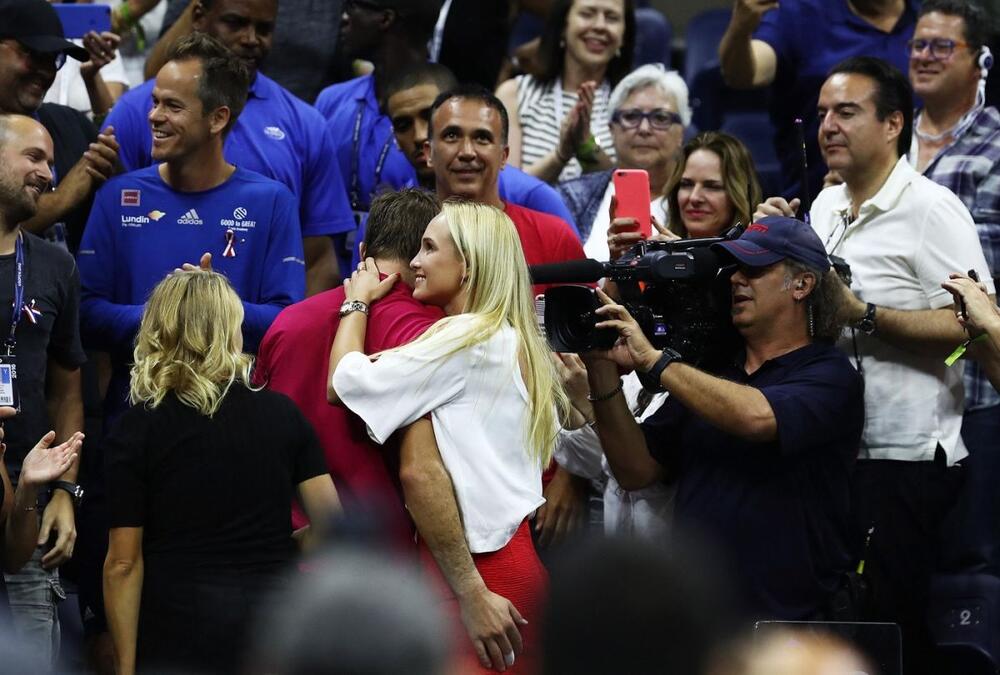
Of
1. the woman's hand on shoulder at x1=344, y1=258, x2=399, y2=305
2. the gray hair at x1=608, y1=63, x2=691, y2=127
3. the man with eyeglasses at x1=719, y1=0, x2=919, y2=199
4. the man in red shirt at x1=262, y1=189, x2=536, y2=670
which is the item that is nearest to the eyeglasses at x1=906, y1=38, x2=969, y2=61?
the man with eyeglasses at x1=719, y1=0, x2=919, y2=199

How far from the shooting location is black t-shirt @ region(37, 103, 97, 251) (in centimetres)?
596

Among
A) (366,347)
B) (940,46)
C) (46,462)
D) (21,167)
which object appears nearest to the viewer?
(46,462)

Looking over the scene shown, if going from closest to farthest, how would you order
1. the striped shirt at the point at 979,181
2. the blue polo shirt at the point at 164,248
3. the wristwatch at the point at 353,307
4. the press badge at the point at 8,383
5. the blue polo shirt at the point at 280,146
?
the wristwatch at the point at 353,307, the press badge at the point at 8,383, the blue polo shirt at the point at 164,248, the striped shirt at the point at 979,181, the blue polo shirt at the point at 280,146

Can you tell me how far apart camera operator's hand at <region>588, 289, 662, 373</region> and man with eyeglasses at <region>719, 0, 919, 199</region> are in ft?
7.59

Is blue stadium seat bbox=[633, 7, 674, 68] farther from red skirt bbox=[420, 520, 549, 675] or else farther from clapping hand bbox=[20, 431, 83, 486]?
clapping hand bbox=[20, 431, 83, 486]

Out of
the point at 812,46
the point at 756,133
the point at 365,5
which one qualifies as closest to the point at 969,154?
the point at 812,46

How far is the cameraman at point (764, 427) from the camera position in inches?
189

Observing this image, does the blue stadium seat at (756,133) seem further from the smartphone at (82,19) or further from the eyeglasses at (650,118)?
the smartphone at (82,19)

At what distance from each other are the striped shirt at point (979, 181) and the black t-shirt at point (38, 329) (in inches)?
120

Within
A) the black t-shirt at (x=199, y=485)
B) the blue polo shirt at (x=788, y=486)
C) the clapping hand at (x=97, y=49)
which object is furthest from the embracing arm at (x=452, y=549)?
the clapping hand at (x=97, y=49)

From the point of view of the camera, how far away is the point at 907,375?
541 cm

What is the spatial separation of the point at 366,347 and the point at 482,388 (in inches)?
17.2

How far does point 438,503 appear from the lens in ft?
14.5

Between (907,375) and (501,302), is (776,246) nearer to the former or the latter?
(907,375)
